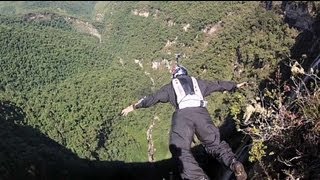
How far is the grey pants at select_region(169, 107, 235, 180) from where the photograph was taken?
701 centimetres

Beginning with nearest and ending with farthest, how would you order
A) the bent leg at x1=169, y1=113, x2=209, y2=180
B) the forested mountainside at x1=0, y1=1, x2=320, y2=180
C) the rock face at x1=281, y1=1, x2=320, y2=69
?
the bent leg at x1=169, y1=113, x2=209, y2=180 → the forested mountainside at x1=0, y1=1, x2=320, y2=180 → the rock face at x1=281, y1=1, x2=320, y2=69

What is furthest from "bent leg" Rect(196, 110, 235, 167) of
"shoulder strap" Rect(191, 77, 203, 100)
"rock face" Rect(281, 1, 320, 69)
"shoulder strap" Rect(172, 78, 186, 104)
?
"rock face" Rect(281, 1, 320, 69)

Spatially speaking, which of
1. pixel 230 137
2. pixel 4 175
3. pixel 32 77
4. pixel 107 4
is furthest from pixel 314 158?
pixel 107 4

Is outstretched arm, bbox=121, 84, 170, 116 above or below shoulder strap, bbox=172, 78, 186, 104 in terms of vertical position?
below

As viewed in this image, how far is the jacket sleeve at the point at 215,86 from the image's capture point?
7582mm

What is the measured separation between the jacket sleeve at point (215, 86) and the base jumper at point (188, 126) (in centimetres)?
6

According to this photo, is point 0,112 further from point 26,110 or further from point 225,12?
point 225,12

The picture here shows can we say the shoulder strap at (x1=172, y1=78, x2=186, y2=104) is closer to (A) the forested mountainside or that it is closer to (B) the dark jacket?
(B) the dark jacket

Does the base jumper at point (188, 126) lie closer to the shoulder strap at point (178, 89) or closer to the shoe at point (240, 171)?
the shoulder strap at point (178, 89)

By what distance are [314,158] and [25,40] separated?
23549 mm

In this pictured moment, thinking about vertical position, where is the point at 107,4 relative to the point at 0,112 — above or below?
below

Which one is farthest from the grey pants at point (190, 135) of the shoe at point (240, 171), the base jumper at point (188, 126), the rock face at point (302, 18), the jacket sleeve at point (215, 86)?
the rock face at point (302, 18)

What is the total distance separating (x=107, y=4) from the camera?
220 ft

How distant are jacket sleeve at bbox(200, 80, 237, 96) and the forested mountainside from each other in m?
0.37
